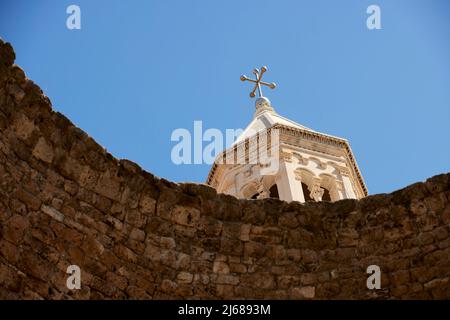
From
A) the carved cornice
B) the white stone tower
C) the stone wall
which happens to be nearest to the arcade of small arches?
the white stone tower

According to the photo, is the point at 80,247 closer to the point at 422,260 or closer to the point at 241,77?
the point at 422,260

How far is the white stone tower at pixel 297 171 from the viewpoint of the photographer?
20.0 m

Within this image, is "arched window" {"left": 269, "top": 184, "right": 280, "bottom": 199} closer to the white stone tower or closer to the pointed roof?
the white stone tower

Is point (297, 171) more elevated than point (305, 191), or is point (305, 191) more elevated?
point (297, 171)

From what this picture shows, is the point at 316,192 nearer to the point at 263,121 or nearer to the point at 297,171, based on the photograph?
the point at 297,171

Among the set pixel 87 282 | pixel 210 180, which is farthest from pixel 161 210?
pixel 210 180

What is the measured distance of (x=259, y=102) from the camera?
87.2 feet

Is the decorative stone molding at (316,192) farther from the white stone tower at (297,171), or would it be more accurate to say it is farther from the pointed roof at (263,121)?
the pointed roof at (263,121)

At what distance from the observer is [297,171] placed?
2017 cm

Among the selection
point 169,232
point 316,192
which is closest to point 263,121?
point 316,192

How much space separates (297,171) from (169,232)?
13802 millimetres

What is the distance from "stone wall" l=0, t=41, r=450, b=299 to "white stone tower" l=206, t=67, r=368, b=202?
12.0 m

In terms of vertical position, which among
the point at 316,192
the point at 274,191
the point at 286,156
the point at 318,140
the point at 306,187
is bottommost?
the point at 316,192

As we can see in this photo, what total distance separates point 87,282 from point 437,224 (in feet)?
12.0
